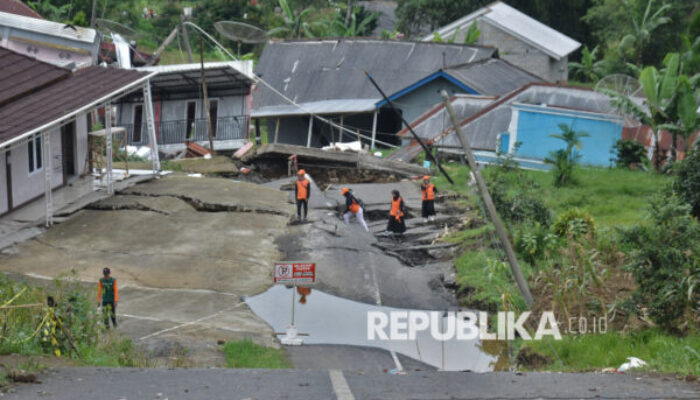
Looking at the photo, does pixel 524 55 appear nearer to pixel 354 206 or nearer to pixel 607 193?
pixel 607 193

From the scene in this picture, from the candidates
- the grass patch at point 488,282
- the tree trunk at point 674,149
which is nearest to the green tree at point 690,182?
the grass patch at point 488,282

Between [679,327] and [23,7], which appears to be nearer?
[679,327]

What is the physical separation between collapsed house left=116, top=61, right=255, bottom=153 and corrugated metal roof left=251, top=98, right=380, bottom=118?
250 cm

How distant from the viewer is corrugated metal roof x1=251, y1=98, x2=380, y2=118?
34.8 metres

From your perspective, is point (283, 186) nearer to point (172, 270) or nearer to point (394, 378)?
point (172, 270)

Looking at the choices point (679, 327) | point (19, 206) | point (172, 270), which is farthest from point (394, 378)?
point (19, 206)

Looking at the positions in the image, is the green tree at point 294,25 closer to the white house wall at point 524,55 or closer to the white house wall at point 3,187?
the white house wall at point 524,55

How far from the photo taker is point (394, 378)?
8969 millimetres

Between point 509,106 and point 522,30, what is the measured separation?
1843cm

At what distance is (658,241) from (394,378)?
539 cm

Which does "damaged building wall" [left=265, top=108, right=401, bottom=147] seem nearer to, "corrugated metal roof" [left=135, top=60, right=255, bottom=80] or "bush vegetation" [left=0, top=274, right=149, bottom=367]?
"corrugated metal roof" [left=135, top=60, right=255, bottom=80]

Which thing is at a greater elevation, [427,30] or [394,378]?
[427,30]

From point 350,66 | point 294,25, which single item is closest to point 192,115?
point 350,66

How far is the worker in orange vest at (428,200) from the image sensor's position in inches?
850
